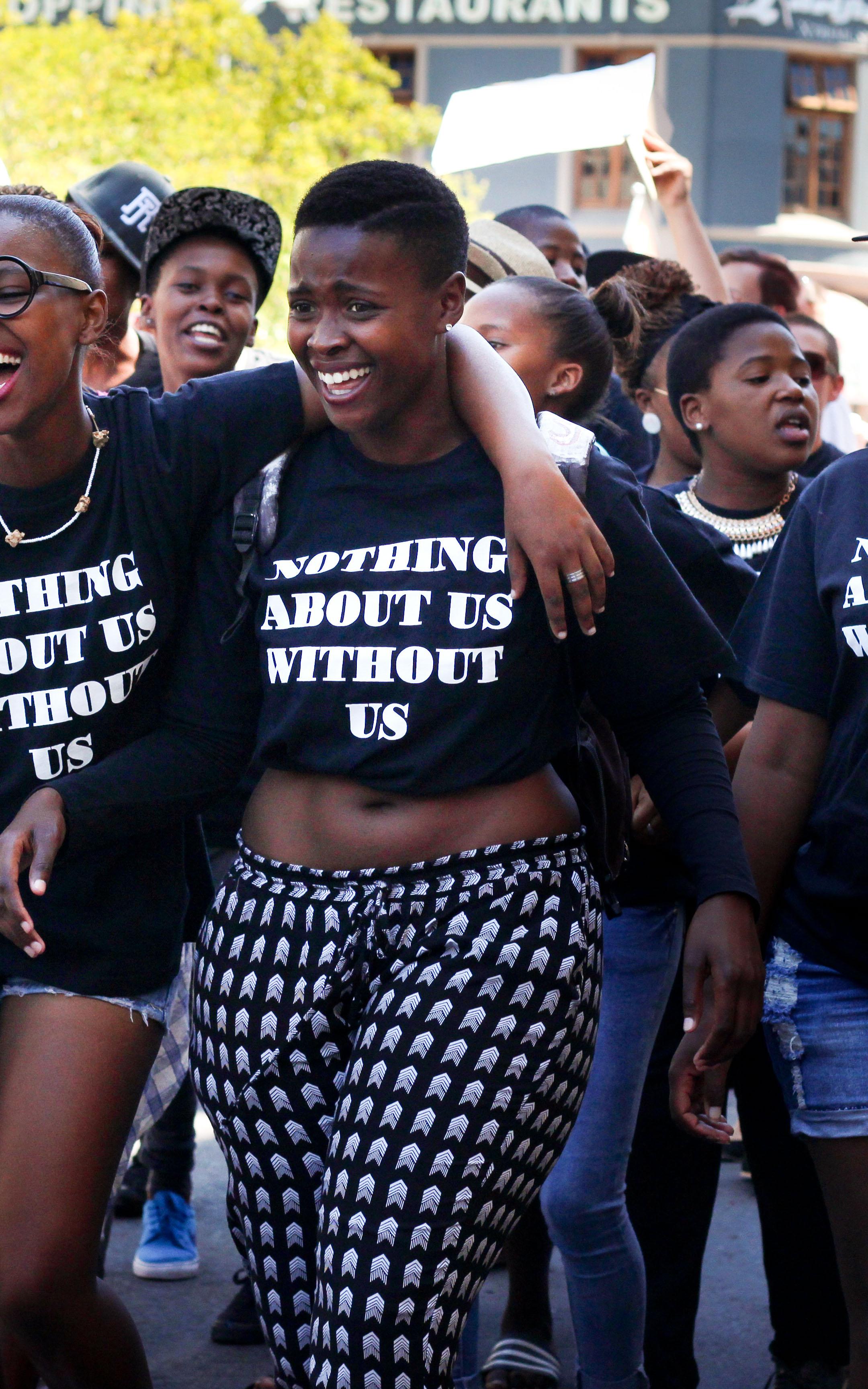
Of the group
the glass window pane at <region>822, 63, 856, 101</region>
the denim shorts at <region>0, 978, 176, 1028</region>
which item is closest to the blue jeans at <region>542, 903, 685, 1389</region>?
the denim shorts at <region>0, 978, 176, 1028</region>

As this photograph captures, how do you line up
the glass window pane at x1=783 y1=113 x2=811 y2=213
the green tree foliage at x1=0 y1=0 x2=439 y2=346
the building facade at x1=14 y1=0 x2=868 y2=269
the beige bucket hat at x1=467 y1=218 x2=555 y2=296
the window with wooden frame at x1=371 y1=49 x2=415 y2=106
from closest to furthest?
1. the beige bucket hat at x1=467 y1=218 x2=555 y2=296
2. the green tree foliage at x1=0 y1=0 x2=439 y2=346
3. the building facade at x1=14 y1=0 x2=868 y2=269
4. the glass window pane at x1=783 y1=113 x2=811 y2=213
5. the window with wooden frame at x1=371 y1=49 x2=415 y2=106

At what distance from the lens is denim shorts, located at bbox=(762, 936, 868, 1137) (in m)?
2.81

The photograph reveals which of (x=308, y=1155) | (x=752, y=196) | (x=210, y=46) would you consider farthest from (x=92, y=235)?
(x=752, y=196)

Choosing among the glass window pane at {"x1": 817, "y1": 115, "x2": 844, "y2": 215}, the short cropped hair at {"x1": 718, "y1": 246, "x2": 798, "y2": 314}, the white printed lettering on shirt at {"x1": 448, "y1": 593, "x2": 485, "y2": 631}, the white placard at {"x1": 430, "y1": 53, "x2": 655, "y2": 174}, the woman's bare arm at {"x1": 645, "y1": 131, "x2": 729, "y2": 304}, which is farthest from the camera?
the glass window pane at {"x1": 817, "y1": 115, "x2": 844, "y2": 215}

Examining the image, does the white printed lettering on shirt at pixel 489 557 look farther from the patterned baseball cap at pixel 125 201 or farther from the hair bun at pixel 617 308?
the patterned baseball cap at pixel 125 201

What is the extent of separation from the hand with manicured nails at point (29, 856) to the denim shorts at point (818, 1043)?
1.20m

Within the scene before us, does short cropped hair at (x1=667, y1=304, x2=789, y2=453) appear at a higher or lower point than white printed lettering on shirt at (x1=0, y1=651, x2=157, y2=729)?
higher

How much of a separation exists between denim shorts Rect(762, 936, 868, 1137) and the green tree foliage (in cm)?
1610

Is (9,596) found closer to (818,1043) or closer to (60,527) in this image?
(60,527)

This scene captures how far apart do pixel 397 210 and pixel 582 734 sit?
91 centimetres

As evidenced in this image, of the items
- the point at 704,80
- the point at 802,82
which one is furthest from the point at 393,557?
the point at 802,82

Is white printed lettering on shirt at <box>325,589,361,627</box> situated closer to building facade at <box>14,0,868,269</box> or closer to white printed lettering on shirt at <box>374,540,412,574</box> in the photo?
white printed lettering on shirt at <box>374,540,412,574</box>

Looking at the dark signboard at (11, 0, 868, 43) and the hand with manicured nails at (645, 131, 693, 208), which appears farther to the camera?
the dark signboard at (11, 0, 868, 43)

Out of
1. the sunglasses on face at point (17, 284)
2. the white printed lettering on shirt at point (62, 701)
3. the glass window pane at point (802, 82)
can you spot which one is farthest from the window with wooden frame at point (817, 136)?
the white printed lettering on shirt at point (62, 701)
